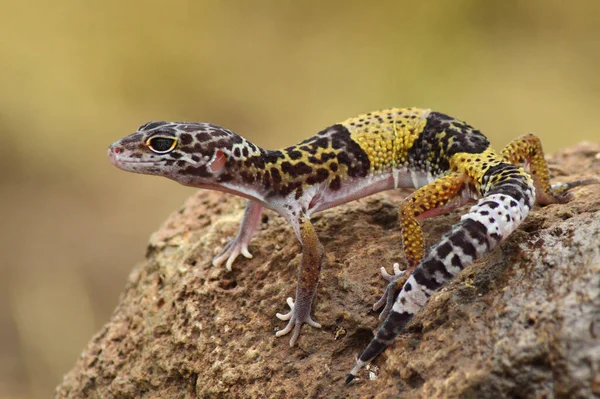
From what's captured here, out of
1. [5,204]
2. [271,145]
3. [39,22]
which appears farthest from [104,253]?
[39,22]

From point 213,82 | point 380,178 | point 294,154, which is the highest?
point 213,82

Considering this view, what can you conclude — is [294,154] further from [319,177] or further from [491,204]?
[491,204]

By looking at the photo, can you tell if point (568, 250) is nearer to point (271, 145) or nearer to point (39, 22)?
point (271, 145)

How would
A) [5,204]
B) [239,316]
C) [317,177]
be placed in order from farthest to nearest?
[5,204], [317,177], [239,316]

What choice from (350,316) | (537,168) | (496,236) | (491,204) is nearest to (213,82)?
(537,168)

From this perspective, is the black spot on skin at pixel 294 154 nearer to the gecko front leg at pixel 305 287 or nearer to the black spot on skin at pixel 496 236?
the gecko front leg at pixel 305 287

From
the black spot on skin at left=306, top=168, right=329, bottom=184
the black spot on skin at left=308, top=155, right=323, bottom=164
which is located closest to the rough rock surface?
the black spot on skin at left=306, top=168, right=329, bottom=184
